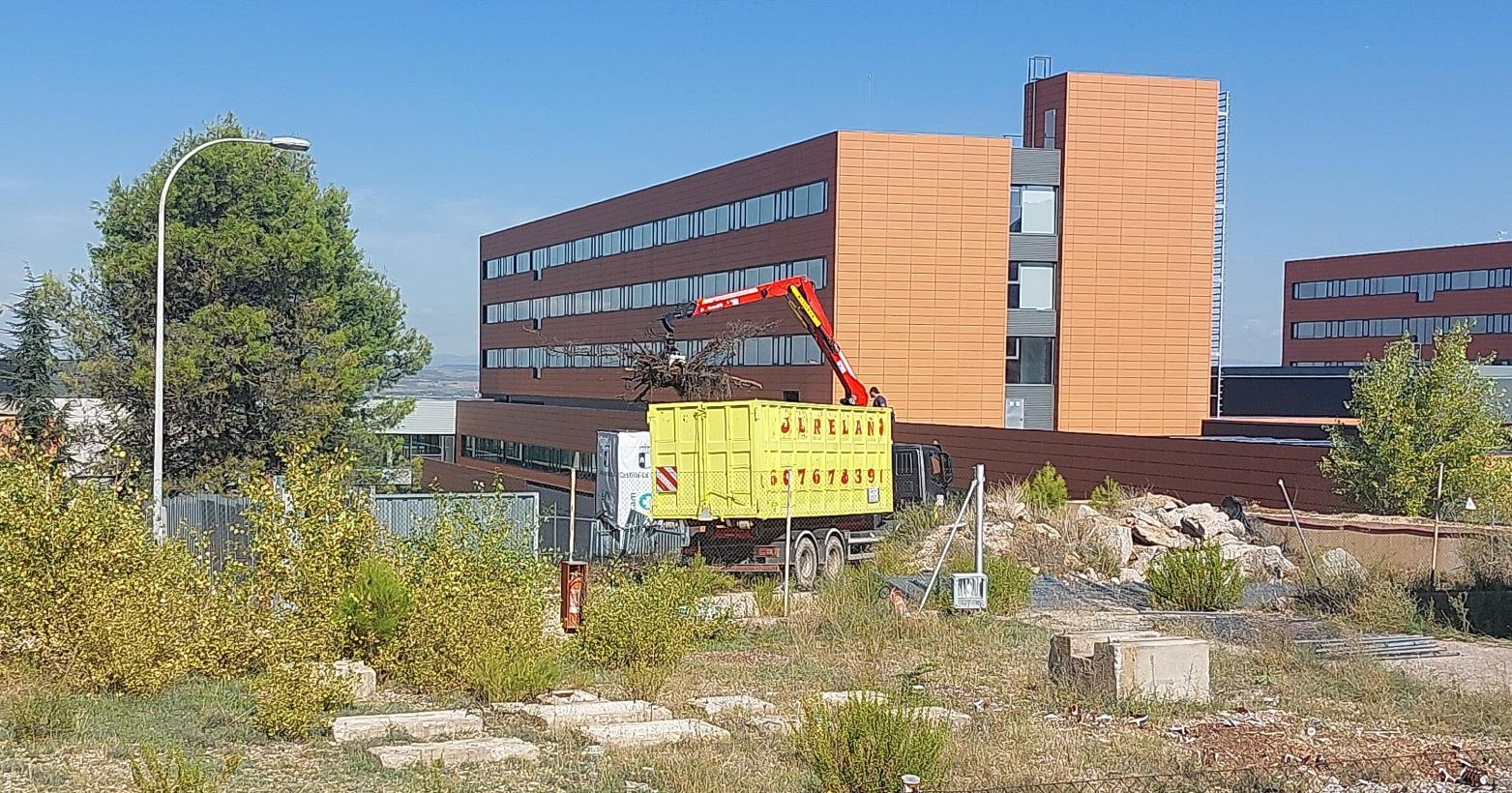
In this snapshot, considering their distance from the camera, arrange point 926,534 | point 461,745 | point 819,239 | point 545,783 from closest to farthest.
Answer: point 545,783
point 461,745
point 926,534
point 819,239

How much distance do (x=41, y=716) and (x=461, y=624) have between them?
11.0ft

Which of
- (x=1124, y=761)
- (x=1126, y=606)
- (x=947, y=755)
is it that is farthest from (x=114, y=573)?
(x=1126, y=606)

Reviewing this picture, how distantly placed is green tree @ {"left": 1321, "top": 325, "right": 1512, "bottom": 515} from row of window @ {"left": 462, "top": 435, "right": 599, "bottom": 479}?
3800cm

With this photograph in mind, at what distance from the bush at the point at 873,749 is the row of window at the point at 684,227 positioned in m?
40.8

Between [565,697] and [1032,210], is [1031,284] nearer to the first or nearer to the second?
[1032,210]

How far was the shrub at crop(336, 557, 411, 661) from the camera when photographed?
1335cm

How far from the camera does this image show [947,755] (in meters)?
9.76

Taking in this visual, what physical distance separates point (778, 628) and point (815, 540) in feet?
26.1

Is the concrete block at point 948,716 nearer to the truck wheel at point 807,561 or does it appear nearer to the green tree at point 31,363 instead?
the truck wheel at point 807,561

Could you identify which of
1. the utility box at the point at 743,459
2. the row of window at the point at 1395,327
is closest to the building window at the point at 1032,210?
the utility box at the point at 743,459

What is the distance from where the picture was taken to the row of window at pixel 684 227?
51.1 meters

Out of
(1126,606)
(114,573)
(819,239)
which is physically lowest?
(1126,606)

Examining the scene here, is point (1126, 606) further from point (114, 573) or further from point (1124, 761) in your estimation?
point (114, 573)

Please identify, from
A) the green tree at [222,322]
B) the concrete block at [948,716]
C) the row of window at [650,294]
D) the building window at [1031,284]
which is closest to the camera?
the concrete block at [948,716]
